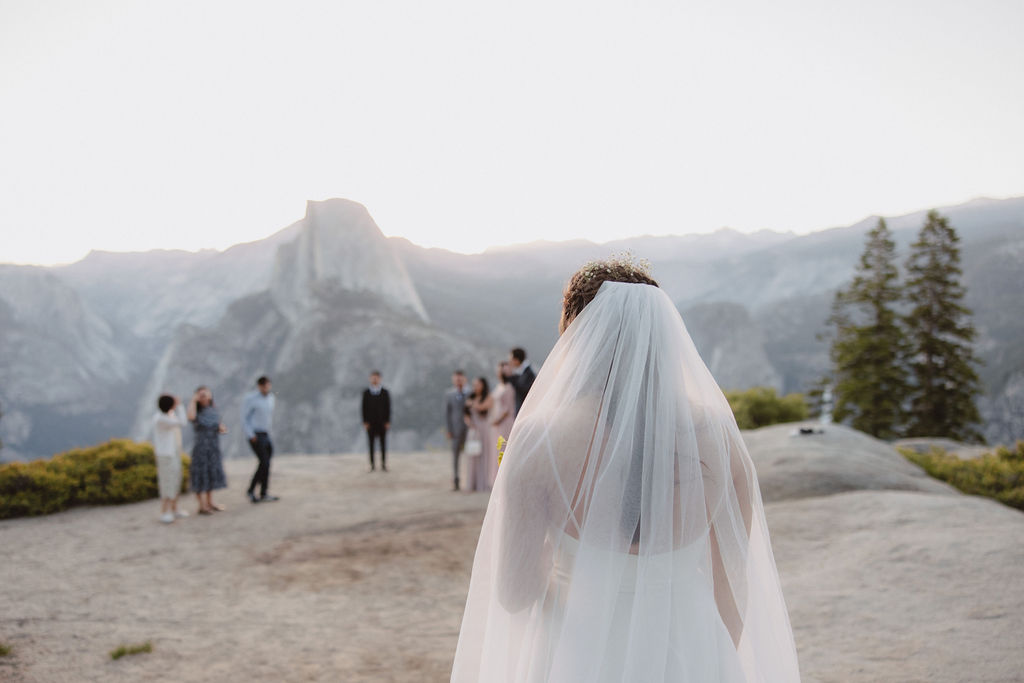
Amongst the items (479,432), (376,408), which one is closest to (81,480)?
(376,408)

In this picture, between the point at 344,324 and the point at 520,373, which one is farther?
the point at 344,324

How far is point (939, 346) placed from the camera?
23.6 metres

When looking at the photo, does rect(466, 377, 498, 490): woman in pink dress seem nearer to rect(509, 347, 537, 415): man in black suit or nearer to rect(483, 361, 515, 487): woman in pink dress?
rect(483, 361, 515, 487): woman in pink dress

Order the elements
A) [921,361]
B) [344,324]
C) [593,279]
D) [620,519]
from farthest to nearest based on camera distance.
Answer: [344,324]
[921,361]
[593,279]
[620,519]

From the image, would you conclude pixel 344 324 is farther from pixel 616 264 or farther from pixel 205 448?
pixel 616 264

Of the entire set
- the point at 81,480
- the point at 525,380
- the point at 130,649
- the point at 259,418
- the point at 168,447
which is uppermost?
the point at 525,380

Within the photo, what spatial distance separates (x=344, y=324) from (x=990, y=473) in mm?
78428

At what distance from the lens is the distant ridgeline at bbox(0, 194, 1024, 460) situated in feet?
241

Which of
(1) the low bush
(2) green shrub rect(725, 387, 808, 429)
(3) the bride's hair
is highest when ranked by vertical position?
(3) the bride's hair

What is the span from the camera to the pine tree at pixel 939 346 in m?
23.2

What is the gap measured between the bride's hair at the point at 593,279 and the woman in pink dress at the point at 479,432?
9157mm

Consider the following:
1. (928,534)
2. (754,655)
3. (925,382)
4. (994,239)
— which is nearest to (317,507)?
(928,534)

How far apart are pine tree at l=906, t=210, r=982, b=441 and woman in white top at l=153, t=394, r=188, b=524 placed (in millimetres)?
24530

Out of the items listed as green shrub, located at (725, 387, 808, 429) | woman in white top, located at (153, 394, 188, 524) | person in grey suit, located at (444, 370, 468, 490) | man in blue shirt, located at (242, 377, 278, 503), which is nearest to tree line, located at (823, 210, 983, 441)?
green shrub, located at (725, 387, 808, 429)
